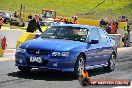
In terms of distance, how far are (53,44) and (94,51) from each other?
181 cm

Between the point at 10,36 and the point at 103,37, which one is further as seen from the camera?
the point at 10,36

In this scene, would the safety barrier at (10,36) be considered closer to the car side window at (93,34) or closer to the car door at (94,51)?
the car side window at (93,34)

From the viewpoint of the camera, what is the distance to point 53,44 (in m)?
11.6

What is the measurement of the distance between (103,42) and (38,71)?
2.30m

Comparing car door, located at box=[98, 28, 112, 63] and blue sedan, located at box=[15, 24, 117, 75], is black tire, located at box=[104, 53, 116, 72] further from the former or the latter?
blue sedan, located at box=[15, 24, 117, 75]

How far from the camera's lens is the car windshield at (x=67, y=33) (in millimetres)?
12648

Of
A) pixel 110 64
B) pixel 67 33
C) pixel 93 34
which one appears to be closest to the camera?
pixel 67 33

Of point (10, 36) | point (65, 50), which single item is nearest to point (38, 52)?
point (65, 50)

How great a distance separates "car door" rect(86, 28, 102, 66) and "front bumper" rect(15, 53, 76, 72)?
105cm

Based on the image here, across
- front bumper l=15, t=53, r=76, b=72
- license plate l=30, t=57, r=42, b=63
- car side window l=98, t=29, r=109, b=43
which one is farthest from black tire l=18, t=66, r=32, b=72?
car side window l=98, t=29, r=109, b=43

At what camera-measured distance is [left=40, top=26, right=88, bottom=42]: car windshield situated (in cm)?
1265

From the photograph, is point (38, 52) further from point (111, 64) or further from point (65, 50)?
point (111, 64)

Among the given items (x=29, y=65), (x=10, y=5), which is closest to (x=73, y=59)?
(x=29, y=65)

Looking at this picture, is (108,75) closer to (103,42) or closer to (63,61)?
(103,42)
